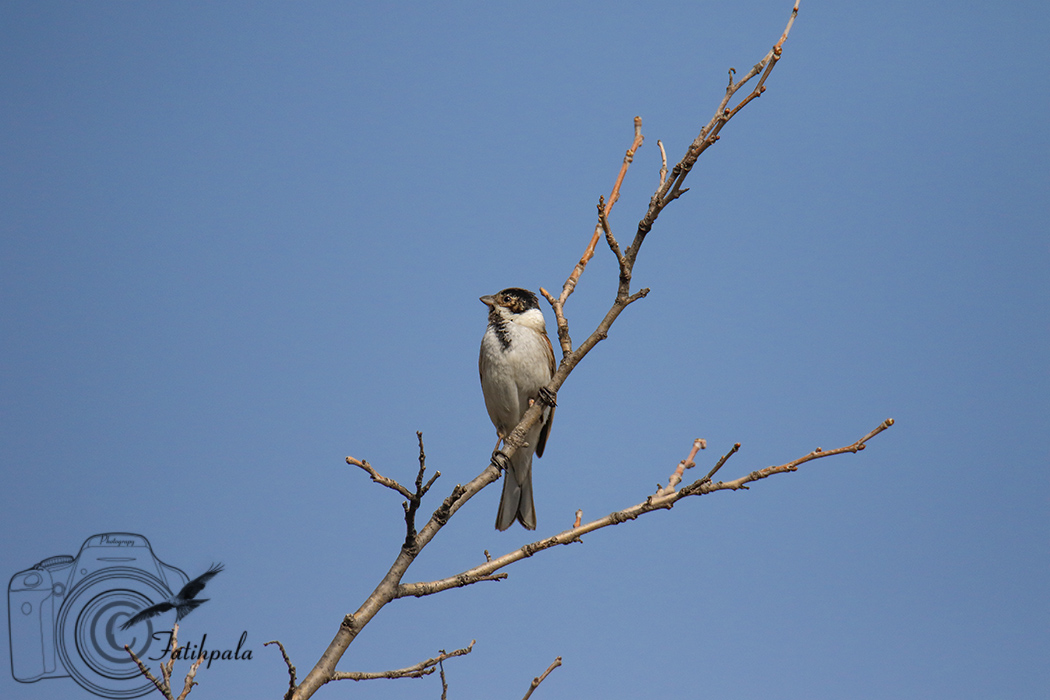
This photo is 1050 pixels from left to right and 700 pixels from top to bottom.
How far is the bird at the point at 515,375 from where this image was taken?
259 inches

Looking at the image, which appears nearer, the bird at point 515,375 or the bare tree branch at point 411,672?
the bare tree branch at point 411,672

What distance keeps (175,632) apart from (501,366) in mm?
3710

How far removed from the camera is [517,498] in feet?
21.5

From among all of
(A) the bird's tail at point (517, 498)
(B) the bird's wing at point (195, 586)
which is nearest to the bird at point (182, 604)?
(B) the bird's wing at point (195, 586)

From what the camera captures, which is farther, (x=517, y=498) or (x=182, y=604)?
(x=517, y=498)

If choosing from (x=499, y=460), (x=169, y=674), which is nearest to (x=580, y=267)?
(x=499, y=460)

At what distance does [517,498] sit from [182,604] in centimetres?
260

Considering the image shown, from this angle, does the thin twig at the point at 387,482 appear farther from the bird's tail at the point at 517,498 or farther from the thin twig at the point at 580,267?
the bird's tail at the point at 517,498

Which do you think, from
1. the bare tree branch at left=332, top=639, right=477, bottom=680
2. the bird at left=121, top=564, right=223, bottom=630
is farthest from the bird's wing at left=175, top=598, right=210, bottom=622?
the bare tree branch at left=332, top=639, right=477, bottom=680

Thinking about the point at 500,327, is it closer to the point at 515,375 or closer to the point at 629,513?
the point at 515,375

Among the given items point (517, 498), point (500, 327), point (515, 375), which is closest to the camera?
point (517, 498)

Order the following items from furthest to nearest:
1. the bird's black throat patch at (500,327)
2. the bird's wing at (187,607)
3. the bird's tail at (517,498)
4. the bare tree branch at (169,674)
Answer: the bird's black throat patch at (500,327)
the bird's tail at (517,498)
the bird's wing at (187,607)
the bare tree branch at (169,674)

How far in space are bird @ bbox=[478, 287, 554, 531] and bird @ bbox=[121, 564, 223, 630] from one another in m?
2.36

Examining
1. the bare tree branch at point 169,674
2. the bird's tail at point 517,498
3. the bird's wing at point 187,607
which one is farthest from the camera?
the bird's tail at point 517,498
